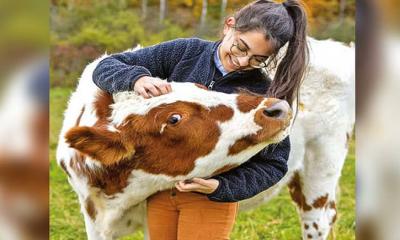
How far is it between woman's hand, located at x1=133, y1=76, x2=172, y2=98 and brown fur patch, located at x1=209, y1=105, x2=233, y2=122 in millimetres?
143

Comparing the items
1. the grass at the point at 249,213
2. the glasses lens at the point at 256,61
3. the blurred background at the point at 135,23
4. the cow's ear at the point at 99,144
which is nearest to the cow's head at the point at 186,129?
the cow's ear at the point at 99,144

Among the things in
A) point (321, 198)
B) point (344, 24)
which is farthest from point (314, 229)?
point (344, 24)

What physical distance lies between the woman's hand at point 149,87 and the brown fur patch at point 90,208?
41cm

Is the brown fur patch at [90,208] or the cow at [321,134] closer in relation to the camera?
the brown fur patch at [90,208]

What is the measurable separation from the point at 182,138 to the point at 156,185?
169mm

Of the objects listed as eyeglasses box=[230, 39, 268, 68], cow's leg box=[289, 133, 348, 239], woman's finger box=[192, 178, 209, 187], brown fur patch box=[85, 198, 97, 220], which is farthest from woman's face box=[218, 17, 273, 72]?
cow's leg box=[289, 133, 348, 239]

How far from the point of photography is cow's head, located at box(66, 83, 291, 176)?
186 cm

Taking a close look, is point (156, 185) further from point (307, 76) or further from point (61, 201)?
point (307, 76)

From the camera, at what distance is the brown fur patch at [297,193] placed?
2.61m

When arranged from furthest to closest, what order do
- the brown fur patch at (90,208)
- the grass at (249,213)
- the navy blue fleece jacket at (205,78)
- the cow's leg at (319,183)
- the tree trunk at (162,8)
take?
the cow's leg at (319,183) < the tree trunk at (162,8) < the grass at (249,213) < the brown fur patch at (90,208) < the navy blue fleece jacket at (205,78)

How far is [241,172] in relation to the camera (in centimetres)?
196

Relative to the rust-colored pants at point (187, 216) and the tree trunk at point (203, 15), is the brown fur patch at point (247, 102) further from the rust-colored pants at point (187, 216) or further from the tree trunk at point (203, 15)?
the tree trunk at point (203, 15)

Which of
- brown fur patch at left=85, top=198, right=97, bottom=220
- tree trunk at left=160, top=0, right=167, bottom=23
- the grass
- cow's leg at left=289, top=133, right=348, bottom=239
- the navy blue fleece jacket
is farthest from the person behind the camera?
cow's leg at left=289, top=133, right=348, bottom=239

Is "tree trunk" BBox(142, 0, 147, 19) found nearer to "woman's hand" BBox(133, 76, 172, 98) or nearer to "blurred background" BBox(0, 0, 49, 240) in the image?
"blurred background" BBox(0, 0, 49, 240)
